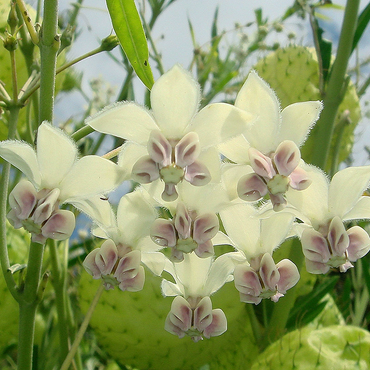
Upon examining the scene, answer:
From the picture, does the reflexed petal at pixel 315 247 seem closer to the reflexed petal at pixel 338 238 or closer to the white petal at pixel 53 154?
the reflexed petal at pixel 338 238

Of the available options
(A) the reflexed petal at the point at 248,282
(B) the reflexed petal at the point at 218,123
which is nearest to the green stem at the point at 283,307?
(A) the reflexed petal at the point at 248,282

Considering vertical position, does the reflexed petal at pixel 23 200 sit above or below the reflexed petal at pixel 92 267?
above

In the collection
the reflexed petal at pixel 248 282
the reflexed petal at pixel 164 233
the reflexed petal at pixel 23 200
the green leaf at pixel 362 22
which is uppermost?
the green leaf at pixel 362 22

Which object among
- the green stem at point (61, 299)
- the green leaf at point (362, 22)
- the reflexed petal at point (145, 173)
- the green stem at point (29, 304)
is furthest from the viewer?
the green leaf at point (362, 22)

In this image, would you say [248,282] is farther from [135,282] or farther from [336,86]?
[336,86]

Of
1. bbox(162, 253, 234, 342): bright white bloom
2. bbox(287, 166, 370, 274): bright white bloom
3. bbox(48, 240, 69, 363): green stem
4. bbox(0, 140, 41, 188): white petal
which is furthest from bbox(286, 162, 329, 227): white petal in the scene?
bbox(48, 240, 69, 363): green stem

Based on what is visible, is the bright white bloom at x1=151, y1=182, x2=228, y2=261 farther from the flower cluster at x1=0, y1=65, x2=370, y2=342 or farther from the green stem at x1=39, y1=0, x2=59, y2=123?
the green stem at x1=39, y1=0, x2=59, y2=123

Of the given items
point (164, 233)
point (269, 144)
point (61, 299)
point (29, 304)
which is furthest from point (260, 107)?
point (61, 299)
